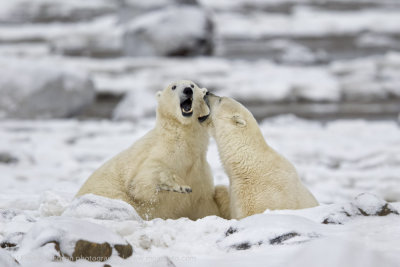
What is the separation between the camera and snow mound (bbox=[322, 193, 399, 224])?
3270 millimetres

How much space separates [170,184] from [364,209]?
1172mm

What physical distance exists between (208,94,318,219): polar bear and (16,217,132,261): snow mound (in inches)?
52.3

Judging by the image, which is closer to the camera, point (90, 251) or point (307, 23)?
point (90, 251)

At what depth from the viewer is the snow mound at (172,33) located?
15.2 metres

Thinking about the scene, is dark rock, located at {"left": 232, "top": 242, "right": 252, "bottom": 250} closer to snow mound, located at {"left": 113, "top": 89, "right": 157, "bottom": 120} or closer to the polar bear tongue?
the polar bear tongue

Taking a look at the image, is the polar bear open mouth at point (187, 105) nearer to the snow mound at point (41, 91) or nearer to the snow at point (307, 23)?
the snow mound at point (41, 91)

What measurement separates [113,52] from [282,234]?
1502 centimetres

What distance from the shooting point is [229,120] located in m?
4.23

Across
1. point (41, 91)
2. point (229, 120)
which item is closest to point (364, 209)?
point (229, 120)

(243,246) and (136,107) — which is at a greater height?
(243,246)

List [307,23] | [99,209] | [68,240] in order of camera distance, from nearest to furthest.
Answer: [68,240], [99,209], [307,23]

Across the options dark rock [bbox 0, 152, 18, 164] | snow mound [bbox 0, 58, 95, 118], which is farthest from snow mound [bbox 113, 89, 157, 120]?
dark rock [bbox 0, 152, 18, 164]

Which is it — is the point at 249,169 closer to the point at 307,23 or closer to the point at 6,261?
the point at 6,261

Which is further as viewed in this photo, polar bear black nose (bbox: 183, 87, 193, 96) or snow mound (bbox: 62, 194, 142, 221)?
polar bear black nose (bbox: 183, 87, 193, 96)
